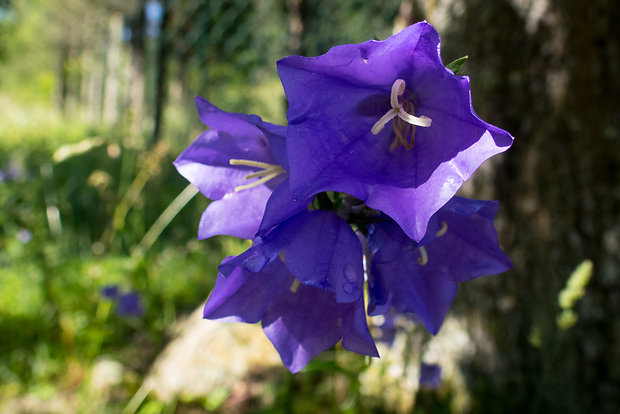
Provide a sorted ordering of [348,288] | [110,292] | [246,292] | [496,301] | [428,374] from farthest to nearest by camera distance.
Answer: [110,292], [496,301], [428,374], [246,292], [348,288]

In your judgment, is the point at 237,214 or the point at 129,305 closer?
the point at 237,214

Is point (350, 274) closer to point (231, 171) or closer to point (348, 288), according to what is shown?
point (348, 288)

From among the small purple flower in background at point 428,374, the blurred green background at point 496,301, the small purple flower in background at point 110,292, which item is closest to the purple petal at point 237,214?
the blurred green background at point 496,301

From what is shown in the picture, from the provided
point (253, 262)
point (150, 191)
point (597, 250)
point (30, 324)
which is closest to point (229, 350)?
point (30, 324)

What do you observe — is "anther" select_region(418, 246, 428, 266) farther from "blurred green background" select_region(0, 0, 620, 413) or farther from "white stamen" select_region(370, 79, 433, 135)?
"blurred green background" select_region(0, 0, 620, 413)

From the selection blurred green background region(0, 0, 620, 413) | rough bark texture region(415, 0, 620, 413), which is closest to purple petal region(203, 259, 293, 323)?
blurred green background region(0, 0, 620, 413)

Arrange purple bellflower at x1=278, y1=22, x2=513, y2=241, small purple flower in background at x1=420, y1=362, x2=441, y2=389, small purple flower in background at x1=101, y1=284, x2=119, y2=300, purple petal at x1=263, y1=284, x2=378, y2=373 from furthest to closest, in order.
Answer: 1. small purple flower in background at x1=101, y1=284, x2=119, y2=300
2. small purple flower in background at x1=420, y1=362, x2=441, y2=389
3. purple petal at x1=263, y1=284, x2=378, y2=373
4. purple bellflower at x1=278, y1=22, x2=513, y2=241

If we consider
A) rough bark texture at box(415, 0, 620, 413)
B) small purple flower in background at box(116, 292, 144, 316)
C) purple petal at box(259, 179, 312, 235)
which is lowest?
small purple flower in background at box(116, 292, 144, 316)

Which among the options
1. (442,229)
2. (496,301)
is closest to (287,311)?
(442,229)
